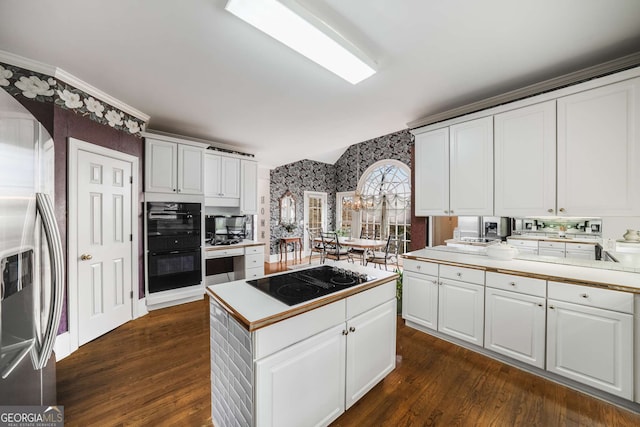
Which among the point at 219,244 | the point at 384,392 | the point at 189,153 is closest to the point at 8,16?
the point at 189,153

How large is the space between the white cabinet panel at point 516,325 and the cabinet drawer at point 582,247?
2.32 ft

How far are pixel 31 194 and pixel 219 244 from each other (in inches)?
123

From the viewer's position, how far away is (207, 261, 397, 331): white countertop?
3.60 feet

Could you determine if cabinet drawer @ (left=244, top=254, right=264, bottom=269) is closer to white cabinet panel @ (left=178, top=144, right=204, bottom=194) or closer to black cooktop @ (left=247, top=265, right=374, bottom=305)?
white cabinet panel @ (left=178, top=144, right=204, bottom=194)

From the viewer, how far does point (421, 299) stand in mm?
2598

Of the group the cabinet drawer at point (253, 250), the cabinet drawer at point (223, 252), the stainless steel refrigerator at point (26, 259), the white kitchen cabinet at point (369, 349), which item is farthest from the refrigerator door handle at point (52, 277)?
the cabinet drawer at point (253, 250)

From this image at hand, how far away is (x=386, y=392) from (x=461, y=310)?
1.10 m

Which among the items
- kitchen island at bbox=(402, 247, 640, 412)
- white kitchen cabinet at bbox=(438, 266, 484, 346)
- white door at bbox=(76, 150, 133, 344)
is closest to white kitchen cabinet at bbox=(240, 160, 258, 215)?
white door at bbox=(76, 150, 133, 344)

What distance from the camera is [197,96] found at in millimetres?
2496

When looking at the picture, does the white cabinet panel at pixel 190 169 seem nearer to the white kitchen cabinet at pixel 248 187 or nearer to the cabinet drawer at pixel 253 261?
the white kitchen cabinet at pixel 248 187

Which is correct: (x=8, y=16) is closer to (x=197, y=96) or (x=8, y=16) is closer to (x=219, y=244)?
(x=197, y=96)

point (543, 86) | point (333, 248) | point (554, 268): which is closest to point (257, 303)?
point (554, 268)

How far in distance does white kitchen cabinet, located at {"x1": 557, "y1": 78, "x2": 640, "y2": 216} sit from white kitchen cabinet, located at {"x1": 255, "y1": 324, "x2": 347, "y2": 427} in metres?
2.23

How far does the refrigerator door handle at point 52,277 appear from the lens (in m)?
1.03
